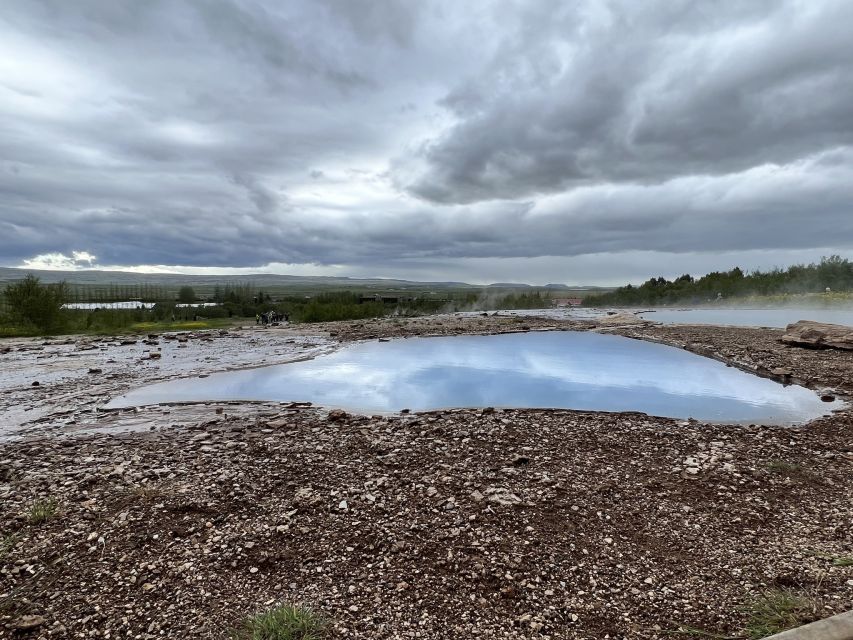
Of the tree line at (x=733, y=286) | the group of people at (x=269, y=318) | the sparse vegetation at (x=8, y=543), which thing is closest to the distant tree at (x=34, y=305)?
the group of people at (x=269, y=318)

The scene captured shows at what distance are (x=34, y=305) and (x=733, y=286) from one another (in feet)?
278

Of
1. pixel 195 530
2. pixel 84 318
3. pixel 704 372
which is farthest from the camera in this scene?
Answer: pixel 84 318

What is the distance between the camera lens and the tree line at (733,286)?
61.3m

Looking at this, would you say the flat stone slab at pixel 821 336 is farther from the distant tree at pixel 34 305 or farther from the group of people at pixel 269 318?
the distant tree at pixel 34 305

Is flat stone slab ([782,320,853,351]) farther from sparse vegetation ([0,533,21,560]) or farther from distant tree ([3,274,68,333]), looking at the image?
distant tree ([3,274,68,333])

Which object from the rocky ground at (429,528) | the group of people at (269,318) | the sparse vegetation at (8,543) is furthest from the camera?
the group of people at (269,318)

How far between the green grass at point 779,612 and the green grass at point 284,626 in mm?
3043

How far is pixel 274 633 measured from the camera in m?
3.17

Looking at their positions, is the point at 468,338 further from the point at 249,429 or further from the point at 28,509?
the point at 28,509

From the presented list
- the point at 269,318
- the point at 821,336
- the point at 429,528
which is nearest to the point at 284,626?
the point at 429,528

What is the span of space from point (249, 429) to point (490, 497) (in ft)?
16.2

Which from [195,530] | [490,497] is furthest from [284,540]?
[490,497]

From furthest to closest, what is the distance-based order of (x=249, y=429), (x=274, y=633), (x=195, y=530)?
(x=249, y=429) → (x=195, y=530) → (x=274, y=633)

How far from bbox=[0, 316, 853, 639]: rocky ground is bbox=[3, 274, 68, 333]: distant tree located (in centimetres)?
3099
